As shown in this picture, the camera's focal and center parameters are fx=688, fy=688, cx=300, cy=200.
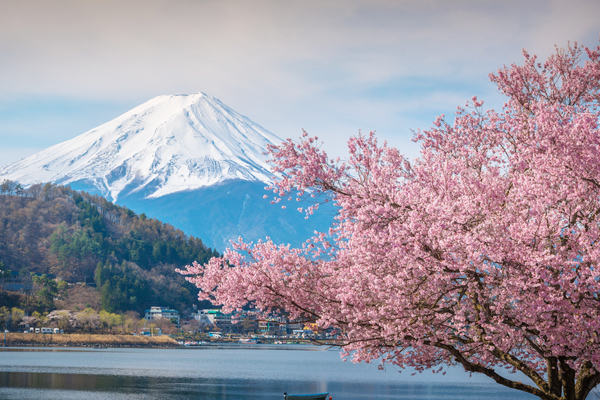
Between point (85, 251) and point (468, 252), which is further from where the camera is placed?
point (85, 251)

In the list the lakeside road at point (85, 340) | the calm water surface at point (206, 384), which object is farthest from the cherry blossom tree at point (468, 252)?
the lakeside road at point (85, 340)

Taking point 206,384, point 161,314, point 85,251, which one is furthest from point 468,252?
point 85,251

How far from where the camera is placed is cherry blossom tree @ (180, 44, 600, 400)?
→ 8047mm

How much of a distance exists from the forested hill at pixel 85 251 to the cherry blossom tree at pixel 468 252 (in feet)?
468

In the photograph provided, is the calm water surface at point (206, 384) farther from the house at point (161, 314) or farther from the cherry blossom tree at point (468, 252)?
the house at point (161, 314)

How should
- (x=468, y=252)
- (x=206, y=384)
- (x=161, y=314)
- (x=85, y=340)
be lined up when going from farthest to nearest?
(x=161, y=314)
(x=85, y=340)
(x=206, y=384)
(x=468, y=252)

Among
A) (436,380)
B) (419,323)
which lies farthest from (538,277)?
(436,380)

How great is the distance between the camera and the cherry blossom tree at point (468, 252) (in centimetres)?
805

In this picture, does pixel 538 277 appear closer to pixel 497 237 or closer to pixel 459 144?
pixel 497 237

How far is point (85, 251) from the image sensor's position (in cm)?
17575

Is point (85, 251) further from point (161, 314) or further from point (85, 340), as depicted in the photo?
point (85, 340)

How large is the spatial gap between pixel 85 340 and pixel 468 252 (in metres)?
131

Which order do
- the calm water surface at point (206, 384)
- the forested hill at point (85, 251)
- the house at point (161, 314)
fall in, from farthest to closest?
the forested hill at point (85, 251)
the house at point (161, 314)
the calm water surface at point (206, 384)

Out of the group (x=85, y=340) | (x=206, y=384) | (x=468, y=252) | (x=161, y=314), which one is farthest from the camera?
(x=161, y=314)
